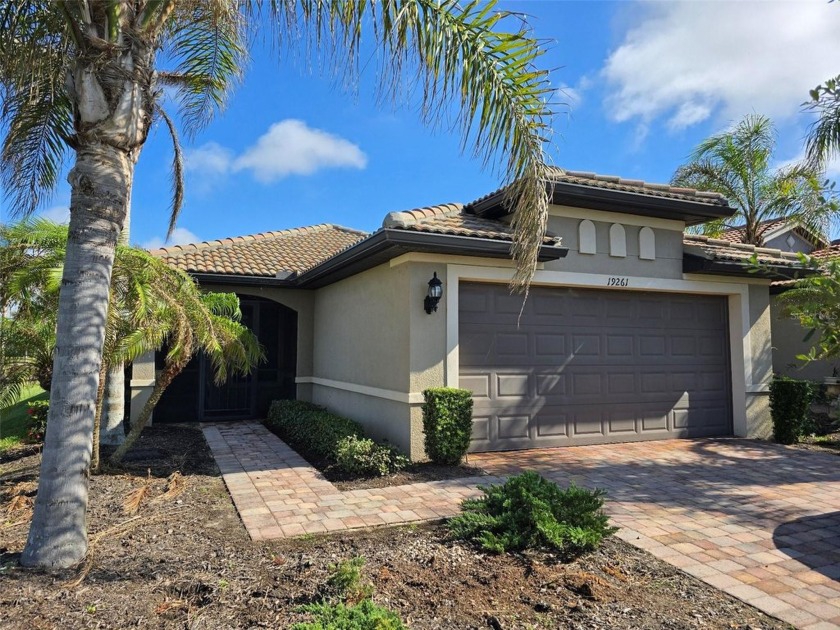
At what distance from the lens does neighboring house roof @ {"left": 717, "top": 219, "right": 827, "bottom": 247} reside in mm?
14586

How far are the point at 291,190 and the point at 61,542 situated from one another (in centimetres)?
1116

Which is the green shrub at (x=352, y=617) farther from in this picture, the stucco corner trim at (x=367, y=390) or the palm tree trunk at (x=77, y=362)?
the stucco corner trim at (x=367, y=390)

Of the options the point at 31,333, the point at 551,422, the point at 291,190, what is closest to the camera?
the point at 31,333

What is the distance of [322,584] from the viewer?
3.80 meters

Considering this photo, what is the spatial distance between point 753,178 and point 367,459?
1293 cm

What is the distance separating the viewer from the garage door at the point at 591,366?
342 inches

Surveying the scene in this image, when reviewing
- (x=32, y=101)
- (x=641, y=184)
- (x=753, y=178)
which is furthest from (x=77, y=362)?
(x=753, y=178)

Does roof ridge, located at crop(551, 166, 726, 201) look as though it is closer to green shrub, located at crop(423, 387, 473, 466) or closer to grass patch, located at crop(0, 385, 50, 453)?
green shrub, located at crop(423, 387, 473, 466)

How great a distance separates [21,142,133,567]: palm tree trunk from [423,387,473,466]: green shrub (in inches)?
171

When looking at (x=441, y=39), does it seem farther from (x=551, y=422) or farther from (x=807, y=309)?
(x=551, y=422)

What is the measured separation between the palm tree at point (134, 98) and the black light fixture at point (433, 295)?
2.17 meters

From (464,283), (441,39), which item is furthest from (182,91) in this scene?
(441,39)

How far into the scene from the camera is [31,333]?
7.25 meters

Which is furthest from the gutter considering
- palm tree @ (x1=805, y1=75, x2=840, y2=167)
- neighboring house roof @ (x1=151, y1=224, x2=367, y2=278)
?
palm tree @ (x1=805, y1=75, x2=840, y2=167)
